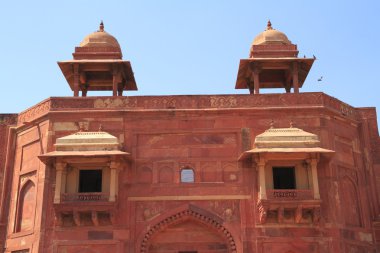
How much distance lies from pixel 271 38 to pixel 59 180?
8926 mm

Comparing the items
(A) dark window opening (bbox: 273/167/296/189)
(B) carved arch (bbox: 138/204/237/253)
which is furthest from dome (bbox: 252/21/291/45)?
(B) carved arch (bbox: 138/204/237/253)

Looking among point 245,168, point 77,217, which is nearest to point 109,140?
point 77,217

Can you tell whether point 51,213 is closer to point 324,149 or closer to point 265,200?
point 265,200

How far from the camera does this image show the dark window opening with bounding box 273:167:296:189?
53.6 feet

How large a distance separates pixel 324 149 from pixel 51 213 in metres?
8.02

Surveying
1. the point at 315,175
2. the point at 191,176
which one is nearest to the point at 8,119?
the point at 191,176

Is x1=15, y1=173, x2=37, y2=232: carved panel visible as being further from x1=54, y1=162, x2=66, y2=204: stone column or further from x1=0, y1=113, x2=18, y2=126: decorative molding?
x1=0, y1=113, x2=18, y2=126: decorative molding

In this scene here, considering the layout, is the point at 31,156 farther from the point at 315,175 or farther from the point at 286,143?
the point at 315,175

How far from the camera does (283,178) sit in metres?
16.5

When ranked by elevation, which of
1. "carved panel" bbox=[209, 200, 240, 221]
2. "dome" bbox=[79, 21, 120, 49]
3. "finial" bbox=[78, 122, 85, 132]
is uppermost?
"dome" bbox=[79, 21, 120, 49]

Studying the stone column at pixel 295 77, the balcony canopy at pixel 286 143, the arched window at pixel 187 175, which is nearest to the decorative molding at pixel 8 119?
the arched window at pixel 187 175

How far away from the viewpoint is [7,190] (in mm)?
17297

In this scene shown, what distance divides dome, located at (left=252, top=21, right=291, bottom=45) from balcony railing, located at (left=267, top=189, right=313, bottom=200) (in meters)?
6.13

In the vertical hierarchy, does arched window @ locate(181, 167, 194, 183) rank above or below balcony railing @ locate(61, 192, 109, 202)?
above
